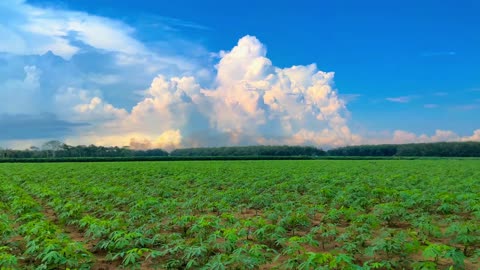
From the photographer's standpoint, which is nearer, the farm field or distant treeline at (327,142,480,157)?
the farm field

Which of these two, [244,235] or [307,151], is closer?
[244,235]

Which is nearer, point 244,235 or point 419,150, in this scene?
point 244,235

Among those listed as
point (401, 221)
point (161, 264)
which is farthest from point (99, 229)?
point (401, 221)

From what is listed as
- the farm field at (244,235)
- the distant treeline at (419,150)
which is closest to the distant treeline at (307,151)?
the distant treeline at (419,150)

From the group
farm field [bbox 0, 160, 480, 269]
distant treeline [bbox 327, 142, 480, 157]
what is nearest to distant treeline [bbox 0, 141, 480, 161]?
distant treeline [bbox 327, 142, 480, 157]

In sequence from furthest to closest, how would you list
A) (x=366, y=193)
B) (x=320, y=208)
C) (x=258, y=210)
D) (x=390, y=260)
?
(x=366, y=193) < (x=258, y=210) < (x=320, y=208) < (x=390, y=260)

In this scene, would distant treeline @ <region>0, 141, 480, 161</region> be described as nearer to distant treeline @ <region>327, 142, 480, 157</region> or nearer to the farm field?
distant treeline @ <region>327, 142, 480, 157</region>

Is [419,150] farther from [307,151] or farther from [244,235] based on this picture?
[244,235]

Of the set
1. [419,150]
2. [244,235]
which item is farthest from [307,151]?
[244,235]

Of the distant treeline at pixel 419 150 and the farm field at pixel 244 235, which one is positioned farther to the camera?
the distant treeline at pixel 419 150

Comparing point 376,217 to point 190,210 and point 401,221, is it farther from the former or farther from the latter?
point 190,210

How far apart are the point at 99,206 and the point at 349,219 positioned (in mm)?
8386

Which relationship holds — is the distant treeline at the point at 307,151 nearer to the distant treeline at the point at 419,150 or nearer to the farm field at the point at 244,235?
the distant treeline at the point at 419,150

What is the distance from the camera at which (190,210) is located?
40.7 feet
